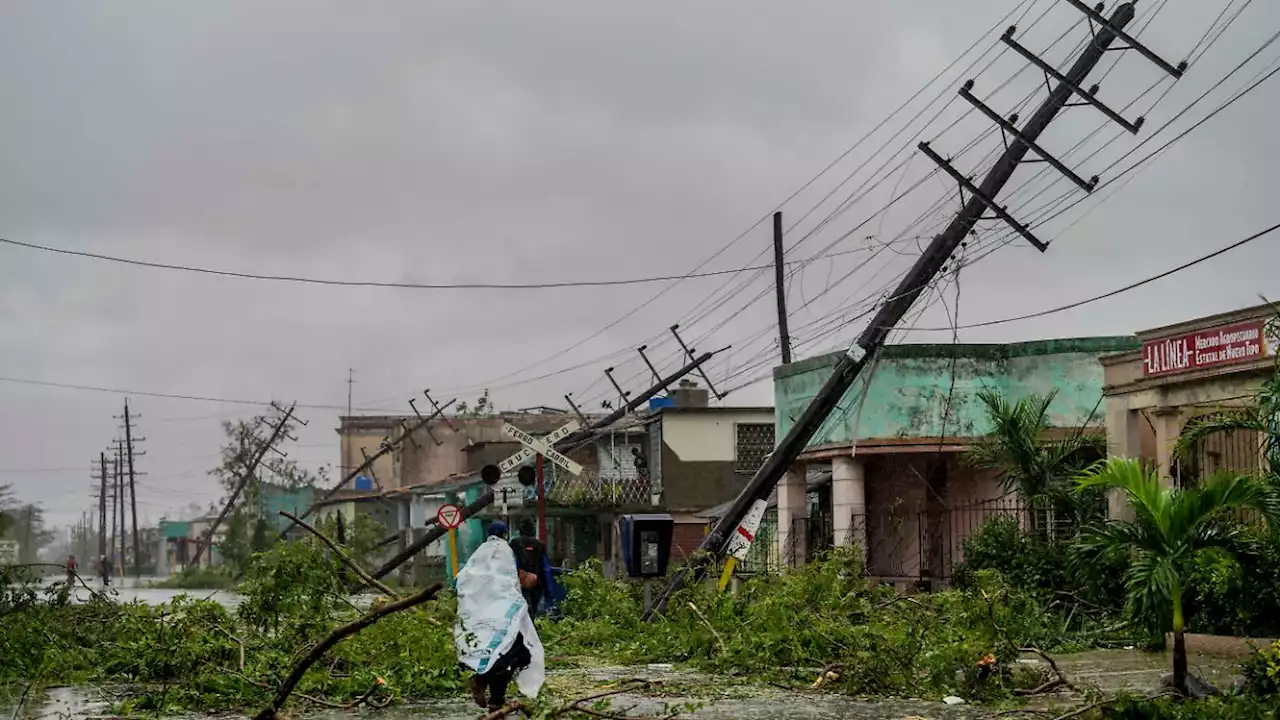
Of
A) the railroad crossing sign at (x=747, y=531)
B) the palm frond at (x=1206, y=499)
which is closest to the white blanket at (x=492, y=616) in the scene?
the palm frond at (x=1206, y=499)

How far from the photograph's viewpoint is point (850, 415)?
3189cm

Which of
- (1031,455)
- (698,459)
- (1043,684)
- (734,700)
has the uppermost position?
(698,459)

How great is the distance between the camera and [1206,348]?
20969 mm

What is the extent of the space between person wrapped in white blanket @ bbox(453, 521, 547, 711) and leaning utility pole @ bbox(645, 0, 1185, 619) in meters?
8.57

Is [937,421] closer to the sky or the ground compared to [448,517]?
closer to the sky

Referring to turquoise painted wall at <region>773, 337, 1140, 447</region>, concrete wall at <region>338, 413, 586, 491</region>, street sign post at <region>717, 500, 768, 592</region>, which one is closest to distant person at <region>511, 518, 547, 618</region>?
street sign post at <region>717, 500, 768, 592</region>

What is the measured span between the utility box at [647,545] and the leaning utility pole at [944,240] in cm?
40

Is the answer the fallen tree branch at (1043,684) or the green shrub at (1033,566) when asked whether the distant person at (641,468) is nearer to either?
the green shrub at (1033,566)

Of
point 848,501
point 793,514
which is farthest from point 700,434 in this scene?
point 848,501

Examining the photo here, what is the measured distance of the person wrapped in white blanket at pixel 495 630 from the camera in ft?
43.4

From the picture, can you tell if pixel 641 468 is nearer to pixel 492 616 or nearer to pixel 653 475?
pixel 653 475

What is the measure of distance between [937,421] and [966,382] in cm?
97

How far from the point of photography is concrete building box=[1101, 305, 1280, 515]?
789 inches

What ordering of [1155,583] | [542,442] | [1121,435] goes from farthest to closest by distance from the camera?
[542,442], [1121,435], [1155,583]
